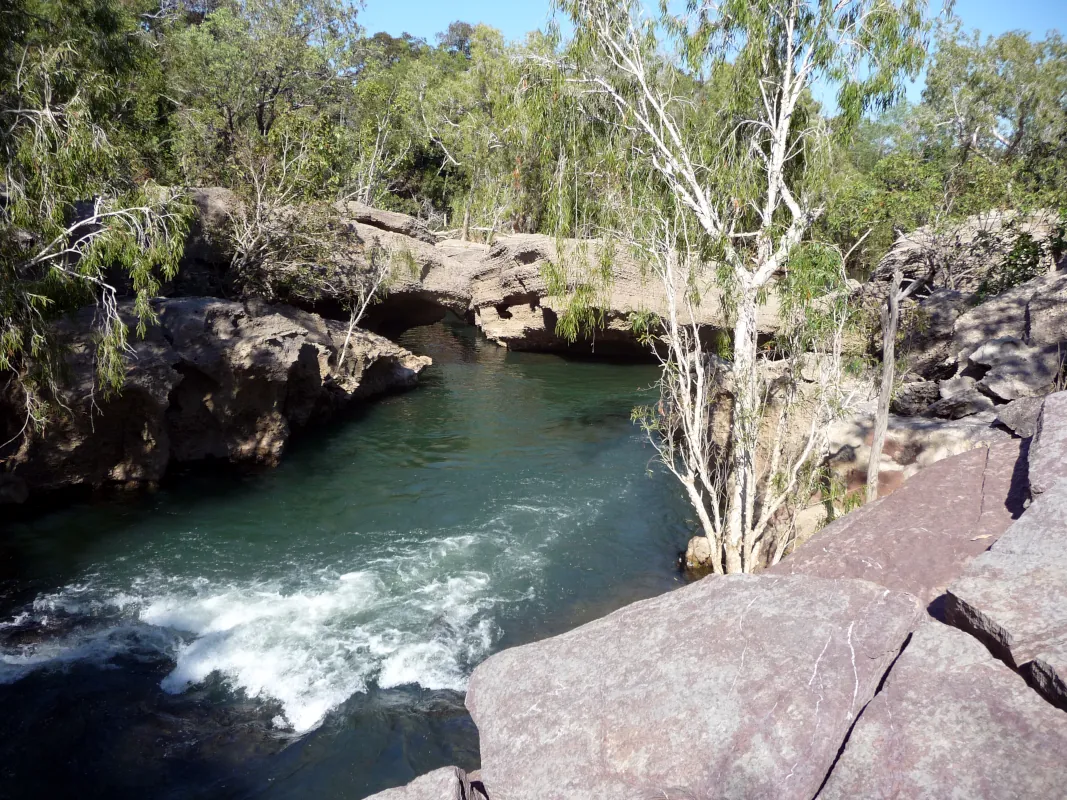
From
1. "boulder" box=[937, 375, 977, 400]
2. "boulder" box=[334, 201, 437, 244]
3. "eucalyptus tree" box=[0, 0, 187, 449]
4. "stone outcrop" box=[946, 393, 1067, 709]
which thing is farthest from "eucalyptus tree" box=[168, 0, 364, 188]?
"stone outcrop" box=[946, 393, 1067, 709]

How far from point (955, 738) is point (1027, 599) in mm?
954

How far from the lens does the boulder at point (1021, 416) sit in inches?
303

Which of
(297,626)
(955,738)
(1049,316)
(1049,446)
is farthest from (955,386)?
(297,626)

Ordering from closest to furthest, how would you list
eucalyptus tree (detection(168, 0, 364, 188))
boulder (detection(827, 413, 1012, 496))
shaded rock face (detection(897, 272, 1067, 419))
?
boulder (detection(827, 413, 1012, 496)), shaded rock face (detection(897, 272, 1067, 419)), eucalyptus tree (detection(168, 0, 364, 188))

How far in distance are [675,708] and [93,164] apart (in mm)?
8358

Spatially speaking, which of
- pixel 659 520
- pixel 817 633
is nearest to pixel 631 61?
pixel 659 520

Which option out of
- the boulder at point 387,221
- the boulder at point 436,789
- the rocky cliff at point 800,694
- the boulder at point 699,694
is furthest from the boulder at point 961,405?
the boulder at point 387,221

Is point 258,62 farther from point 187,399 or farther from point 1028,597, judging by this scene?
point 1028,597

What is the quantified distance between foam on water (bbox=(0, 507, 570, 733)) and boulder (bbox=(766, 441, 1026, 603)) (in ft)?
11.1

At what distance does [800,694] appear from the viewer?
3.93 meters

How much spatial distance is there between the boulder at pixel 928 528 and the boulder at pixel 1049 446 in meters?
0.51

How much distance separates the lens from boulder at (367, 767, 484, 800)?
4008 mm

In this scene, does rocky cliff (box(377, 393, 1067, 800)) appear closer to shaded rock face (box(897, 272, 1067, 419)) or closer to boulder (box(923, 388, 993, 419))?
boulder (box(923, 388, 993, 419))

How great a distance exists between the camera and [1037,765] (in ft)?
11.2
